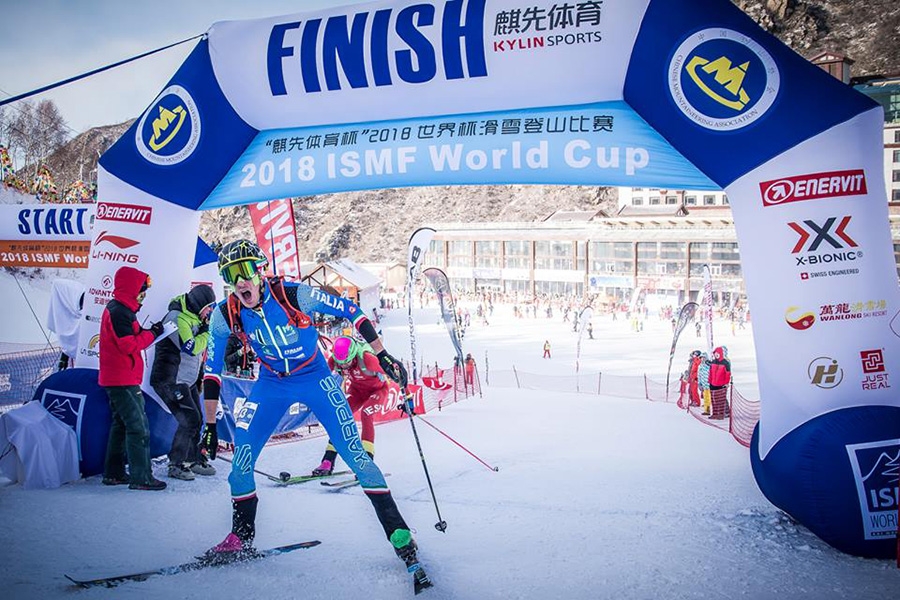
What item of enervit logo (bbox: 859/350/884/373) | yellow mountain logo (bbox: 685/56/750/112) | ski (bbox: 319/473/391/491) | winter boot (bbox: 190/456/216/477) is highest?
yellow mountain logo (bbox: 685/56/750/112)

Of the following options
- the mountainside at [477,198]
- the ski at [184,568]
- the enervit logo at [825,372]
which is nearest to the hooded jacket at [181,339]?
the ski at [184,568]

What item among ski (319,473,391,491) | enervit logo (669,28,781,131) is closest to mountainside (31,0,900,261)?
ski (319,473,391,491)

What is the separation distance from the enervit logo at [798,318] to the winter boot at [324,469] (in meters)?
3.93

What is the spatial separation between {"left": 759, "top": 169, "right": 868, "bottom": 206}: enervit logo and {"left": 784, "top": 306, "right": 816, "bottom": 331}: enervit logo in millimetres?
704

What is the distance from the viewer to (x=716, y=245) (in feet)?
135

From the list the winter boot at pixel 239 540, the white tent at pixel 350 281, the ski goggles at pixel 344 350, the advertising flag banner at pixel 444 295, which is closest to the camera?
the winter boot at pixel 239 540

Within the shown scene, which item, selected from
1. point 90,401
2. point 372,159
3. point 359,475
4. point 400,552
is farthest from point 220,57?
point 400,552

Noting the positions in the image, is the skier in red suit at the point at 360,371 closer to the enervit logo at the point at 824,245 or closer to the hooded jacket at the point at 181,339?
the hooded jacket at the point at 181,339

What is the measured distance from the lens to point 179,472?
5.50 m

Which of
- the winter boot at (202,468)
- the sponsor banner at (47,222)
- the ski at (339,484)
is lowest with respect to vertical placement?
the ski at (339,484)

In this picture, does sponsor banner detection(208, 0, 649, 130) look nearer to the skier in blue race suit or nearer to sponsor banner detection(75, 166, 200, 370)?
sponsor banner detection(75, 166, 200, 370)

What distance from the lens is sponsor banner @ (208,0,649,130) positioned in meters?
5.34

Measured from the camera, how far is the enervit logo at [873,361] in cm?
416

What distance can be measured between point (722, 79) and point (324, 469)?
14.8ft
